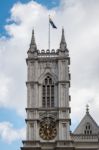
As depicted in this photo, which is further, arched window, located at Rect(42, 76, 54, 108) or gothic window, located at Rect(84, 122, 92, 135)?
arched window, located at Rect(42, 76, 54, 108)

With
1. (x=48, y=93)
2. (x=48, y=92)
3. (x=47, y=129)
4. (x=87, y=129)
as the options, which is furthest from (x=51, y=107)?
(x=87, y=129)

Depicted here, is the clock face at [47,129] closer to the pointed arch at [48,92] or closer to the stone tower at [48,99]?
the stone tower at [48,99]

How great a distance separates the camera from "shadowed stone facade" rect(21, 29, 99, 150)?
79.0 meters

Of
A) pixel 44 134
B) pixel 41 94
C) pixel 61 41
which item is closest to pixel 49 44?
pixel 61 41

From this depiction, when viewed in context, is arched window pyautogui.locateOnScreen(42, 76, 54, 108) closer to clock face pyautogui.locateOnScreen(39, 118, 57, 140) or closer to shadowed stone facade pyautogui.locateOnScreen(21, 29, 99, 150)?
shadowed stone facade pyautogui.locateOnScreen(21, 29, 99, 150)

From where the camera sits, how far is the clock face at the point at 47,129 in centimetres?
7981

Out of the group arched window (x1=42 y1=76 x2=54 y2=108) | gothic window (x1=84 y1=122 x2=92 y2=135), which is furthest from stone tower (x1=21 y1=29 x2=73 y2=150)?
gothic window (x1=84 y1=122 x2=92 y2=135)

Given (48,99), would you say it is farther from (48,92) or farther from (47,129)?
(47,129)

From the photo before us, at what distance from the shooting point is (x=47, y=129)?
8019 cm

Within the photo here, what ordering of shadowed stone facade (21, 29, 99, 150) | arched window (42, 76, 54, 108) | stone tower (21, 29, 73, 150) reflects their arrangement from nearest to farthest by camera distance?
shadowed stone facade (21, 29, 99, 150) → stone tower (21, 29, 73, 150) → arched window (42, 76, 54, 108)

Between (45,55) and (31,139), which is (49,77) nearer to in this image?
(45,55)

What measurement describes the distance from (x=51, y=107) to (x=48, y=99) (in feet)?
4.65

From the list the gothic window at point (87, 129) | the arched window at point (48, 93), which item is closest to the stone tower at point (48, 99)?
the arched window at point (48, 93)

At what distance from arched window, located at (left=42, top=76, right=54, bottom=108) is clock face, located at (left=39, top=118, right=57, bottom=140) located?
245 centimetres
